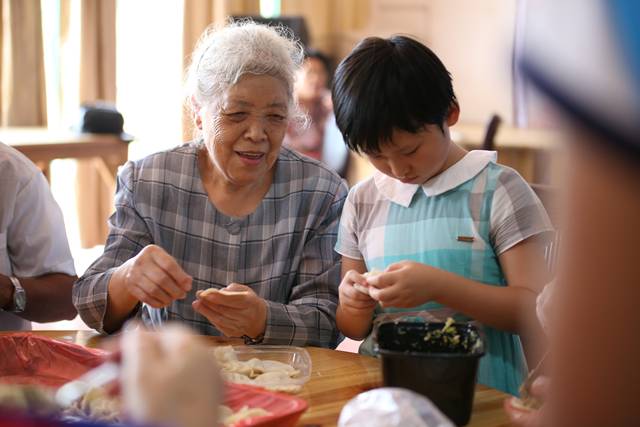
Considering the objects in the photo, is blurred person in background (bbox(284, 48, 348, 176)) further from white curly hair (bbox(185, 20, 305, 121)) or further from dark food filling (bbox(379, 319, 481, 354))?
dark food filling (bbox(379, 319, 481, 354))

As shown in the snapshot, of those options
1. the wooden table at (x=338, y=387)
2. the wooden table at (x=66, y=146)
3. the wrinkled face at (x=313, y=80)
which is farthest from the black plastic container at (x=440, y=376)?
Answer: the wrinkled face at (x=313, y=80)

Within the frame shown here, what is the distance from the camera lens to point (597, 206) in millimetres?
448

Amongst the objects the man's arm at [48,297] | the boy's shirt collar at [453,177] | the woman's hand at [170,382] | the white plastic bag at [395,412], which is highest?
the woman's hand at [170,382]

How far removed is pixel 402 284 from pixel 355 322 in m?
0.24

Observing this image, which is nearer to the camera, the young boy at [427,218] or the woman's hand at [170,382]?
the woman's hand at [170,382]

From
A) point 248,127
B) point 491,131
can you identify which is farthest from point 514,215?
point 491,131

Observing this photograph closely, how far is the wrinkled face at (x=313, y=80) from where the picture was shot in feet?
18.8

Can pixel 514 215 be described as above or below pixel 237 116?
below

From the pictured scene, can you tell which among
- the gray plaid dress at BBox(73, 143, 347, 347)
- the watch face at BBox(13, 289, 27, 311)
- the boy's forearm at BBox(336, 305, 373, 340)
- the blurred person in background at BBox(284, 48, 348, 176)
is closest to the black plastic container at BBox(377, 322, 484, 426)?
the boy's forearm at BBox(336, 305, 373, 340)

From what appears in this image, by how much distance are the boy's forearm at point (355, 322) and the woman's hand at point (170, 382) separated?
1050mm

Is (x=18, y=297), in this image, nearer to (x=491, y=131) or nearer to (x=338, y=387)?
(x=338, y=387)

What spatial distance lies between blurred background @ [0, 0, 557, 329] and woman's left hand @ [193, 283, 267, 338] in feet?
7.84

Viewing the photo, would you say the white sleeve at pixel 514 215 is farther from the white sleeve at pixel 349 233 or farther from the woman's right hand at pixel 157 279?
the woman's right hand at pixel 157 279

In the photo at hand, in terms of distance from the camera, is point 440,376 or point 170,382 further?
point 440,376
